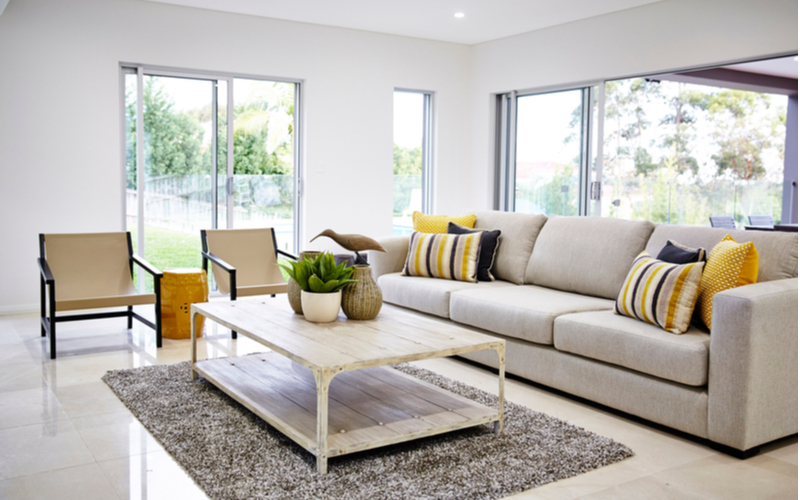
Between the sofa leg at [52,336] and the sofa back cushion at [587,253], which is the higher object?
the sofa back cushion at [587,253]

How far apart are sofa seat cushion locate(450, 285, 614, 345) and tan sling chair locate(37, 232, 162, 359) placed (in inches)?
74.8

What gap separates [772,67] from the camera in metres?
5.40

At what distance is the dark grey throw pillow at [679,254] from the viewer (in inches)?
120

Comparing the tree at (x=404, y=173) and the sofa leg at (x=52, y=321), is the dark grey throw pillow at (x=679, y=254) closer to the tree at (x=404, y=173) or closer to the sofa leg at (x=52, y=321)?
the sofa leg at (x=52, y=321)

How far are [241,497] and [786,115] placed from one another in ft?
18.4

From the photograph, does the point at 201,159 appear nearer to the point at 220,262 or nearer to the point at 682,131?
the point at 220,262

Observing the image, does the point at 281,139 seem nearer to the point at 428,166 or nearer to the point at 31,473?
the point at 428,166

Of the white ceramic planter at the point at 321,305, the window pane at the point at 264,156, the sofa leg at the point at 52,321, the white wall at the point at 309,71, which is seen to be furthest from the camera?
the window pane at the point at 264,156

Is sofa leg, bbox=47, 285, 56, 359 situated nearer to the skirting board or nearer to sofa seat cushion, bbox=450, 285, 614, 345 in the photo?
the skirting board

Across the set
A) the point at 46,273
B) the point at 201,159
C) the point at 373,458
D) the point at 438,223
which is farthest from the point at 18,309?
the point at 373,458

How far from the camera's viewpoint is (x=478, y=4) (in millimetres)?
5590

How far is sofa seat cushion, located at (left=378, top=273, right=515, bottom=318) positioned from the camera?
4062 millimetres

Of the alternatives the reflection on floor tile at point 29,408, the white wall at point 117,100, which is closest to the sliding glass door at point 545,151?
the white wall at point 117,100

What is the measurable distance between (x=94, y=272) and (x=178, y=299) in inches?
22.8
